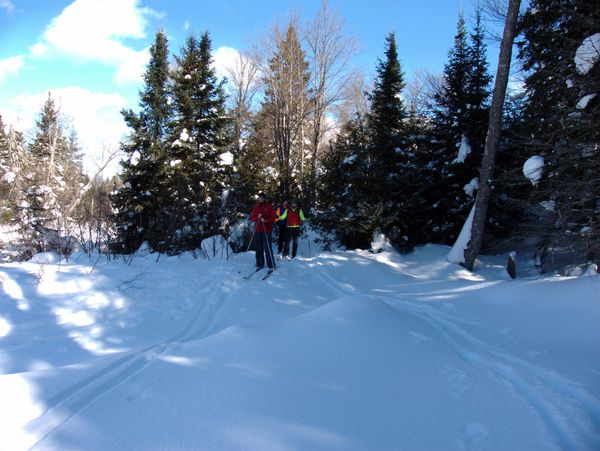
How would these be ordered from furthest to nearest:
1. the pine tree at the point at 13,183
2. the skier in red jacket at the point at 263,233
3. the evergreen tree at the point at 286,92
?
1. the evergreen tree at the point at 286,92
2. the pine tree at the point at 13,183
3. the skier in red jacket at the point at 263,233

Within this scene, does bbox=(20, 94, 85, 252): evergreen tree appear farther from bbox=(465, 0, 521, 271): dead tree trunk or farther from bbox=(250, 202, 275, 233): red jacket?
bbox=(465, 0, 521, 271): dead tree trunk

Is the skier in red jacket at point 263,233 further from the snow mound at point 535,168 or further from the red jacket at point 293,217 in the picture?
the snow mound at point 535,168

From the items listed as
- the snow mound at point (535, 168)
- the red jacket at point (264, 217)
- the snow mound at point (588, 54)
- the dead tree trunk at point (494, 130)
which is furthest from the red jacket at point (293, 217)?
the snow mound at point (588, 54)

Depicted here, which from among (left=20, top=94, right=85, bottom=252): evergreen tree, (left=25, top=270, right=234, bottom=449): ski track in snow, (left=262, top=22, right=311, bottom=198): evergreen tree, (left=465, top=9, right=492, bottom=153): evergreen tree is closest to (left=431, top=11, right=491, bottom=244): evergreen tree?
(left=465, top=9, right=492, bottom=153): evergreen tree

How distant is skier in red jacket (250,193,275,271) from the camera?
346 inches

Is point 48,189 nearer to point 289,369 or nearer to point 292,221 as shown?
point 292,221

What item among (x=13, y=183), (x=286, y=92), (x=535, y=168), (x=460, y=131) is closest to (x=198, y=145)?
(x=286, y=92)

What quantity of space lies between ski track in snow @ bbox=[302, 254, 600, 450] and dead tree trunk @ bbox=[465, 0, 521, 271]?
649 centimetres

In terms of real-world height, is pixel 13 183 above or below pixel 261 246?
above

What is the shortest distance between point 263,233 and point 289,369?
632 centimetres

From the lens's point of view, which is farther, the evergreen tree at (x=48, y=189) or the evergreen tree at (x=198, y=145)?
the evergreen tree at (x=198, y=145)

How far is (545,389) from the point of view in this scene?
278 centimetres

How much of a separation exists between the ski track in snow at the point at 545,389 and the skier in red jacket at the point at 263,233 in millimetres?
4960

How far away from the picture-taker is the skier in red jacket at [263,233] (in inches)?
Result: 346
